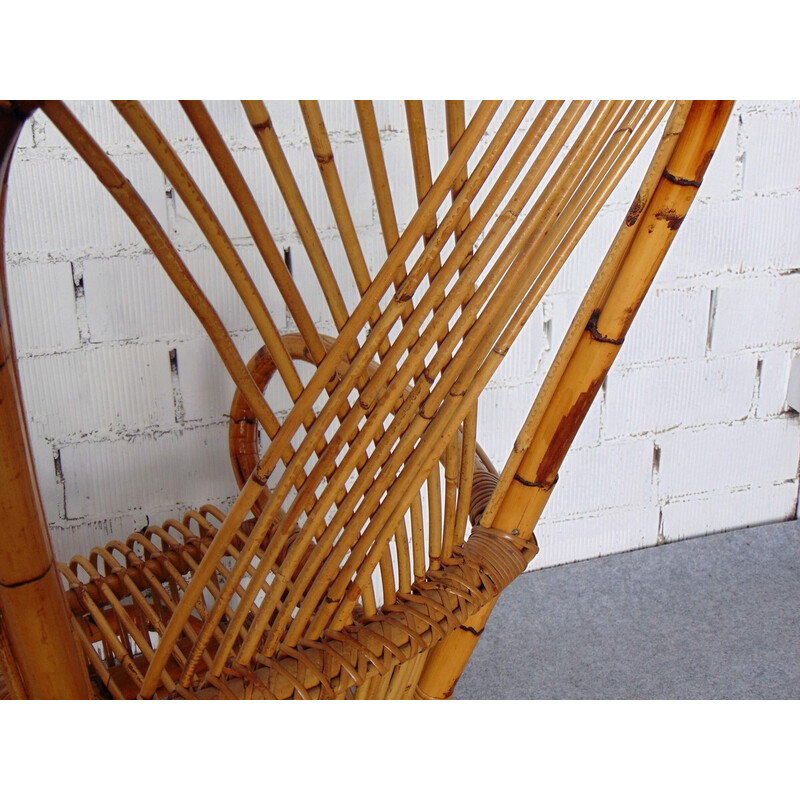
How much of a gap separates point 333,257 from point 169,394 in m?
0.30

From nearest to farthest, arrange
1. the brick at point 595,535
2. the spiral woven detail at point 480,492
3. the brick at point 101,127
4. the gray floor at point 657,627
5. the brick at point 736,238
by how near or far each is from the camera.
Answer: the spiral woven detail at point 480,492 < the brick at point 101,127 < the gray floor at point 657,627 < the brick at point 736,238 < the brick at point 595,535

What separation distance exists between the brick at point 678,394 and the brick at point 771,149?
0.99 ft

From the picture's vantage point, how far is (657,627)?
4.77ft

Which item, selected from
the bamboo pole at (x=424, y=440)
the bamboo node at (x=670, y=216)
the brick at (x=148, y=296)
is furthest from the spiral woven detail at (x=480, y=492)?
the brick at (x=148, y=296)

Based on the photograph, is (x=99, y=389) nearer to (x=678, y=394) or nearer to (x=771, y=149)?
(x=678, y=394)

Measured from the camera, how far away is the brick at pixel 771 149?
1428mm

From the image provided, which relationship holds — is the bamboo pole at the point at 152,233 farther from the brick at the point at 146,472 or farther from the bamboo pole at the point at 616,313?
the brick at the point at 146,472

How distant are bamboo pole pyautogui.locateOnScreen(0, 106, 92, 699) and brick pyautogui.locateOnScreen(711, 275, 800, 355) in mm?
1241

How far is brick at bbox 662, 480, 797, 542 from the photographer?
165 centimetres

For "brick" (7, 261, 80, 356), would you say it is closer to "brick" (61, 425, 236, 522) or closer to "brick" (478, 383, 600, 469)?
"brick" (61, 425, 236, 522)

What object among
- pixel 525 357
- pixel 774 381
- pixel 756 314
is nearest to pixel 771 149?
pixel 756 314

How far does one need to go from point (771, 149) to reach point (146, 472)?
1110 millimetres

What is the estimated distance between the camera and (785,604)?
4.94ft

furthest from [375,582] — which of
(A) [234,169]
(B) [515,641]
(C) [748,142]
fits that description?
(A) [234,169]
